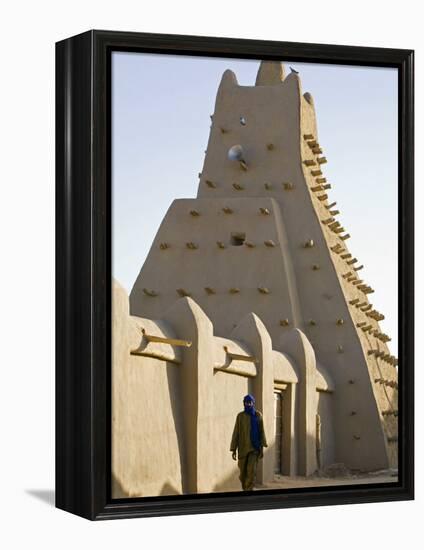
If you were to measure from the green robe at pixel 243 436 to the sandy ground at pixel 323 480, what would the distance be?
0.76 m

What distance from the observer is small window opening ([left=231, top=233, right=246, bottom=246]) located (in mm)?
21688

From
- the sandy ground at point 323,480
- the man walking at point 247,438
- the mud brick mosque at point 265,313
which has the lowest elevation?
the sandy ground at point 323,480

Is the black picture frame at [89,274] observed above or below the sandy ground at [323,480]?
above

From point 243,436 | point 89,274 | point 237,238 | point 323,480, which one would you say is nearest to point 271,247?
point 237,238

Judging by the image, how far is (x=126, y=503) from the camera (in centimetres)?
1574

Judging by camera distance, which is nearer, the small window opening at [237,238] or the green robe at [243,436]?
the green robe at [243,436]

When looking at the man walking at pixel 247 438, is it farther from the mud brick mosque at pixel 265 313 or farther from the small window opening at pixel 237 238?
the small window opening at pixel 237 238

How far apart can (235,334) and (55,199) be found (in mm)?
3858

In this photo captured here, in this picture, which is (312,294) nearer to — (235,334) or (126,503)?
(235,334)

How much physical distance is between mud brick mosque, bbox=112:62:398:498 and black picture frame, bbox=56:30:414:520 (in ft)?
4.17

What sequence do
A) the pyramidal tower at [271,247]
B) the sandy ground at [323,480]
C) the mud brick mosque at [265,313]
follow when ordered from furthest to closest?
1. the pyramidal tower at [271,247]
2. the sandy ground at [323,480]
3. the mud brick mosque at [265,313]

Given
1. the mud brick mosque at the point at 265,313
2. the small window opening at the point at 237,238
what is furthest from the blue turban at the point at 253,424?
the small window opening at the point at 237,238

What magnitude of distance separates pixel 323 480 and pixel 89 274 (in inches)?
178

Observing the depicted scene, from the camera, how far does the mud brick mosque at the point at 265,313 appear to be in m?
17.5
